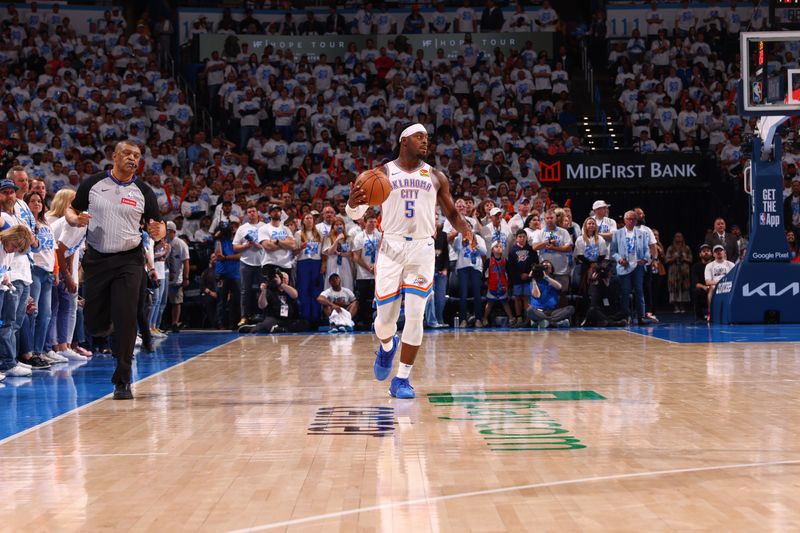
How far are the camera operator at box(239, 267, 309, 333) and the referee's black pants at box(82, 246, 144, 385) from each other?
8.86 m

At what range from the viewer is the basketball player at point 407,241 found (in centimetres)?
853

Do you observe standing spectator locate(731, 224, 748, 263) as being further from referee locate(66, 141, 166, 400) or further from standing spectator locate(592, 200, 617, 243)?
referee locate(66, 141, 166, 400)

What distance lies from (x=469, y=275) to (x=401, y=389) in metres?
10.2

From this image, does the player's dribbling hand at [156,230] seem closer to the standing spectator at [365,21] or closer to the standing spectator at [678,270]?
the standing spectator at [678,270]

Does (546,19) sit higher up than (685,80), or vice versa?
(546,19)

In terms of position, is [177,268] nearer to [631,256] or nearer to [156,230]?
[631,256]

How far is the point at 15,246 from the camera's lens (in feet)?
33.4

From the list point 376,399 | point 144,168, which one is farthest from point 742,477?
point 144,168

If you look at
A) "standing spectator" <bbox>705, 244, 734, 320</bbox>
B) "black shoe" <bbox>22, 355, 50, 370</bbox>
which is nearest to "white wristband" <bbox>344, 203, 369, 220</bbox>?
"black shoe" <bbox>22, 355, 50, 370</bbox>

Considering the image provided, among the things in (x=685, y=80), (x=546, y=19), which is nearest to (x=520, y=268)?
(x=685, y=80)

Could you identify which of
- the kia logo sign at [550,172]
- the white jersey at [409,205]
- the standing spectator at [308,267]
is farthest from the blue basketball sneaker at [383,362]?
the kia logo sign at [550,172]

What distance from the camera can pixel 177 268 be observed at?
18312 mm

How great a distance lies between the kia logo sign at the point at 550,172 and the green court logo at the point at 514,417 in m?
13.6

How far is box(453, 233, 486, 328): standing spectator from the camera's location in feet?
59.7
